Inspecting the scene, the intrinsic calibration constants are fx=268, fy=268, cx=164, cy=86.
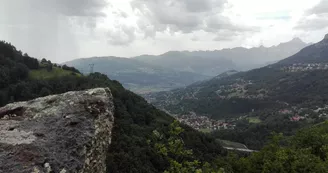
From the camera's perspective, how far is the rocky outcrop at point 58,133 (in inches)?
206

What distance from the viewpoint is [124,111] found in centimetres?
8462

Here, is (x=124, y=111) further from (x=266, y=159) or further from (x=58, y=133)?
(x=58, y=133)

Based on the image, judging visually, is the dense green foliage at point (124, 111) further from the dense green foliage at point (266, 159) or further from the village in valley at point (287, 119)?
the village in valley at point (287, 119)

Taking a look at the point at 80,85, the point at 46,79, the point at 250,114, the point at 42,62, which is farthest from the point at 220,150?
the point at 250,114

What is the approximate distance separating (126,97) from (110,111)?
90.2 metres

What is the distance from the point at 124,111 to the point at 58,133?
79.5 meters

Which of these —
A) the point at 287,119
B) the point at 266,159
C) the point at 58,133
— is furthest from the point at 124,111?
the point at 287,119

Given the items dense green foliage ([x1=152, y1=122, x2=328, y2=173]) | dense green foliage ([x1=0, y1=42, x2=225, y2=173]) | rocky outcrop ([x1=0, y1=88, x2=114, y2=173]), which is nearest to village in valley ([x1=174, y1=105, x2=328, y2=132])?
dense green foliage ([x1=0, y1=42, x2=225, y2=173])

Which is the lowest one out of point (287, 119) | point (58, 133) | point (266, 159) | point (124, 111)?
point (287, 119)

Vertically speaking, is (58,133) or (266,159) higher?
(58,133)

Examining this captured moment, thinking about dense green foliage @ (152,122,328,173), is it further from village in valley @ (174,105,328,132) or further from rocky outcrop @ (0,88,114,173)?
village in valley @ (174,105,328,132)

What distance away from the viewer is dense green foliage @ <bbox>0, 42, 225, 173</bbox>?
198 feet

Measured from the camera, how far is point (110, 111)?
759 centimetres

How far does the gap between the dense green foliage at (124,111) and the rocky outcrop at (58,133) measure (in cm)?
4609
